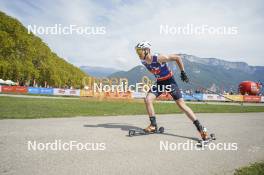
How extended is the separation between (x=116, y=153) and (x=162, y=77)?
3.27 m

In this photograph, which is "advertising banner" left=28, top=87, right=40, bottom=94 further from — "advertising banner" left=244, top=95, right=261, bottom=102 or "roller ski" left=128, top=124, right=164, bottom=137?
"roller ski" left=128, top=124, right=164, bottom=137

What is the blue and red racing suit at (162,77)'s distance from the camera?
827 centimetres

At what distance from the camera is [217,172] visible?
16.5 ft

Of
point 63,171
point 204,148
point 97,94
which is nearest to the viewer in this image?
point 63,171

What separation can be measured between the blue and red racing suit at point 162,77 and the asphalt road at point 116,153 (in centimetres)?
128

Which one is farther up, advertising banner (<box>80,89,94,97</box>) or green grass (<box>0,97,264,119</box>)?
advertising banner (<box>80,89,94,97</box>)

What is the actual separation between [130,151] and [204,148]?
184 cm

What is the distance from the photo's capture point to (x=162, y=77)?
28.2ft

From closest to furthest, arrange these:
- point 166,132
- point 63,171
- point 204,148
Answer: point 63,171 → point 204,148 → point 166,132

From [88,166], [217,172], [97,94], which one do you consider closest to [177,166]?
[217,172]

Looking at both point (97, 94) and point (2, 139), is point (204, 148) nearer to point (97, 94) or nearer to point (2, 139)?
point (2, 139)

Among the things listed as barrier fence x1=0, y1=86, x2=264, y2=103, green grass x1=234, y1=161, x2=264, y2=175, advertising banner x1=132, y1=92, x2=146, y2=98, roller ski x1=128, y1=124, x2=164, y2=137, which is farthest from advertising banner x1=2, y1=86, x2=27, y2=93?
green grass x1=234, y1=161, x2=264, y2=175

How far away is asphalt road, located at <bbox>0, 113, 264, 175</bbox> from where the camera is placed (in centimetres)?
500

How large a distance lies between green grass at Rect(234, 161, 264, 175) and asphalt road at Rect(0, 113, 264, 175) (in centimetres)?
17
